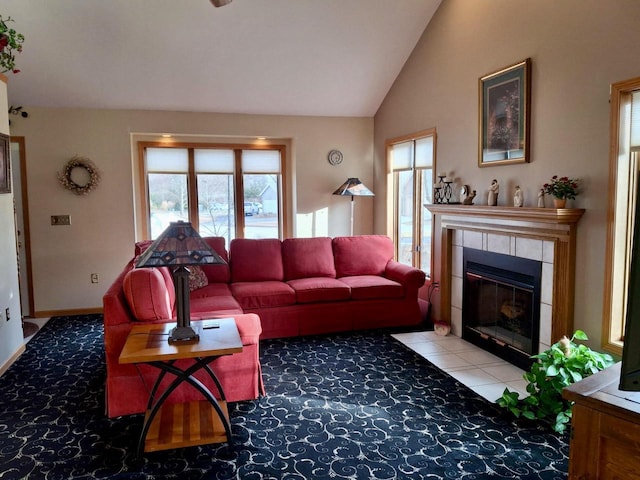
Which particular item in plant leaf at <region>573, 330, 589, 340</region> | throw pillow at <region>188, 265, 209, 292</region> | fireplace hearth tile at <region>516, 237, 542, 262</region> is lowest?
plant leaf at <region>573, 330, 589, 340</region>

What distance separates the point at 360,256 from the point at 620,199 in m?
2.95

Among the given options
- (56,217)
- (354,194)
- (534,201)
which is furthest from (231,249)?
(534,201)

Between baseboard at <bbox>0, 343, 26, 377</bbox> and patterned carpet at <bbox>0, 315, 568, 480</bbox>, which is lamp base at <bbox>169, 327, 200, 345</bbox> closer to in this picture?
patterned carpet at <bbox>0, 315, 568, 480</bbox>

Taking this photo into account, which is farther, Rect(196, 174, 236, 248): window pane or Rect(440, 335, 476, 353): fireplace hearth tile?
Rect(196, 174, 236, 248): window pane

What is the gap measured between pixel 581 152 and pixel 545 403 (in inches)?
67.3

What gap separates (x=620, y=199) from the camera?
3.08m

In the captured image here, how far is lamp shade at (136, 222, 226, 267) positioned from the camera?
269 cm

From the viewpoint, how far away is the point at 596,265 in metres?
3.27

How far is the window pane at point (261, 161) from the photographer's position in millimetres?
6480

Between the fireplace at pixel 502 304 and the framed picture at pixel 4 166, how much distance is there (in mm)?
4163

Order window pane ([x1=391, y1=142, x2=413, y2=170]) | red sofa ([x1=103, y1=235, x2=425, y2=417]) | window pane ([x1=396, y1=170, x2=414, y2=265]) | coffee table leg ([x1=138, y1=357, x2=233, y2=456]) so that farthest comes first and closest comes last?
1. window pane ([x1=396, y1=170, x2=414, y2=265])
2. window pane ([x1=391, y1=142, x2=413, y2=170])
3. red sofa ([x1=103, y1=235, x2=425, y2=417])
4. coffee table leg ([x1=138, y1=357, x2=233, y2=456])

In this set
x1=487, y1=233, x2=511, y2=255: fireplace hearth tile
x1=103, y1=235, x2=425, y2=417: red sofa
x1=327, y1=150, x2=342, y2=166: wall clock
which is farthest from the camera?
x1=327, y1=150, x2=342, y2=166: wall clock

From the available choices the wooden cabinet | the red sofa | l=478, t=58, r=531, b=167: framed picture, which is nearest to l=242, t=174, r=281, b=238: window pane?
the red sofa

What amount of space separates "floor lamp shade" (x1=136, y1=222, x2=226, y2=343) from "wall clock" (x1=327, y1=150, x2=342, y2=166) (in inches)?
151
